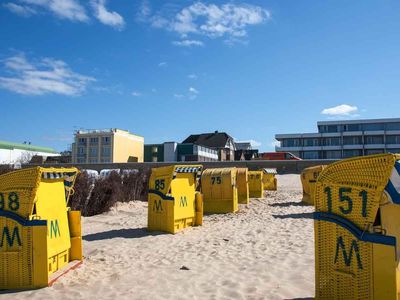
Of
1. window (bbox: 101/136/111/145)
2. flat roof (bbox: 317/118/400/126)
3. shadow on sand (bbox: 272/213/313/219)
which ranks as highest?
flat roof (bbox: 317/118/400/126)

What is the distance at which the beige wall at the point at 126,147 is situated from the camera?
280ft

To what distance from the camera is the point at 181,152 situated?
80.8 m

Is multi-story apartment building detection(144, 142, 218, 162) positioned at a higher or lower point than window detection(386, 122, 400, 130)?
lower

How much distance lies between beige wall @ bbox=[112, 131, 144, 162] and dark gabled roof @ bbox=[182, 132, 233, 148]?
1108 cm

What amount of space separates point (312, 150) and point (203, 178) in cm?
7910

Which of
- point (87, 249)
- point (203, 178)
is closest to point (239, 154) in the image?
point (203, 178)

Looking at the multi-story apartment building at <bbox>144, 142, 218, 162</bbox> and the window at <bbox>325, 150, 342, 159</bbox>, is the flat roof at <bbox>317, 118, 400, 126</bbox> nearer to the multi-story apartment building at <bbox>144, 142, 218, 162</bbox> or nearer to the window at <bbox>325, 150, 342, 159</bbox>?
the window at <bbox>325, 150, 342, 159</bbox>

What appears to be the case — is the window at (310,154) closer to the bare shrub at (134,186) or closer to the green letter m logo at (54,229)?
the bare shrub at (134,186)

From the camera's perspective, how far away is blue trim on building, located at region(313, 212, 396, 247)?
405 cm

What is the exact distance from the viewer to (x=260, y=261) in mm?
7422

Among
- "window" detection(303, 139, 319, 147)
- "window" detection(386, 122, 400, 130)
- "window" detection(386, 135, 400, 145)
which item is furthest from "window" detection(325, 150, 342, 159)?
"window" detection(386, 122, 400, 130)

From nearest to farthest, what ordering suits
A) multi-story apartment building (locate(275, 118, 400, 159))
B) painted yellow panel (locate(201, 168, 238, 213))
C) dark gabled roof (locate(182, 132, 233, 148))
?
painted yellow panel (locate(201, 168, 238, 213)) < multi-story apartment building (locate(275, 118, 400, 159)) < dark gabled roof (locate(182, 132, 233, 148))

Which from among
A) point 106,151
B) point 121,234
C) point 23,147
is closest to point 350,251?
point 121,234

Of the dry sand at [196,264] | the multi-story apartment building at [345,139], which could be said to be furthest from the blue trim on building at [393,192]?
the multi-story apartment building at [345,139]
